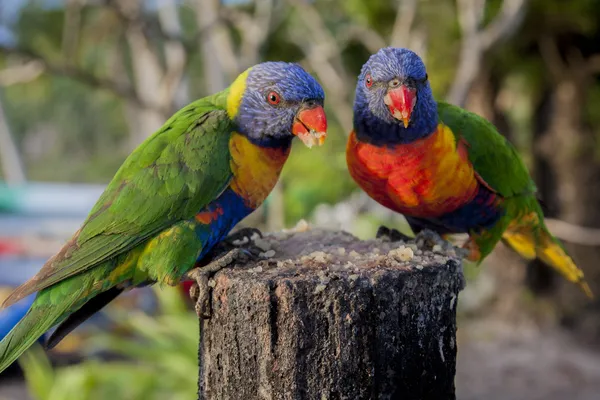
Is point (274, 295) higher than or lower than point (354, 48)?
lower

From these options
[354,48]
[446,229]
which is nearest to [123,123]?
[354,48]

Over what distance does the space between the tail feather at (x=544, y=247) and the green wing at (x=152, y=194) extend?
1.31 metres

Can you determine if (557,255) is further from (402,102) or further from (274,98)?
(274,98)

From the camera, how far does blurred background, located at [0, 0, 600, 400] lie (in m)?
3.84

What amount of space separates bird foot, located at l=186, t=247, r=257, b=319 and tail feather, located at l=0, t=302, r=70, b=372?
0.35m

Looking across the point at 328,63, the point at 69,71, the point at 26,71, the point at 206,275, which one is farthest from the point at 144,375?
the point at 328,63

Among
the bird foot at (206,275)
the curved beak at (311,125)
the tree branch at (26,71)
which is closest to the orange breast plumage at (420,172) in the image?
the curved beak at (311,125)

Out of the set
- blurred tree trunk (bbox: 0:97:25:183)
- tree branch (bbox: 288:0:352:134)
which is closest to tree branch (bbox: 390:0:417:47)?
tree branch (bbox: 288:0:352:134)

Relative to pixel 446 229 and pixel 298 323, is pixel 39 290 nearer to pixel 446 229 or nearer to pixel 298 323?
pixel 298 323

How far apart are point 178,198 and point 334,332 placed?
607mm

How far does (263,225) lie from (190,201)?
148 inches

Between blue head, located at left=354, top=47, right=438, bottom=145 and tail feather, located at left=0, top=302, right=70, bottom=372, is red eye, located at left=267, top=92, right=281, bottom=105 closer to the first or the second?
blue head, located at left=354, top=47, right=438, bottom=145

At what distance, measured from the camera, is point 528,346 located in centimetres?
527

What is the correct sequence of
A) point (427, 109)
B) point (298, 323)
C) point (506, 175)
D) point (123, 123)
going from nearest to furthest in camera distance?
1. point (298, 323)
2. point (427, 109)
3. point (506, 175)
4. point (123, 123)
